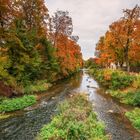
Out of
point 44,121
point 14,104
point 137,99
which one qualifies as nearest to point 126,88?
point 137,99

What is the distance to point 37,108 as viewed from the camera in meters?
24.5

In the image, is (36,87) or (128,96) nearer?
(128,96)

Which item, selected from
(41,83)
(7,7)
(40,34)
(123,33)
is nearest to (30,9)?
(40,34)

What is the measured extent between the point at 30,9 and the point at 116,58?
21.4m

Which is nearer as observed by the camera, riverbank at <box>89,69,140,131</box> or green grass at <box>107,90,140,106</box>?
riverbank at <box>89,69,140,131</box>

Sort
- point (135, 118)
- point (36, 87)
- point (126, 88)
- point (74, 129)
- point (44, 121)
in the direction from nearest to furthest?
1. point (74, 129)
2. point (44, 121)
3. point (135, 118)
4. point (126, 88)
5. point (36, 87)

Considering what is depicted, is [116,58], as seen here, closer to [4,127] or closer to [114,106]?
[114,106]

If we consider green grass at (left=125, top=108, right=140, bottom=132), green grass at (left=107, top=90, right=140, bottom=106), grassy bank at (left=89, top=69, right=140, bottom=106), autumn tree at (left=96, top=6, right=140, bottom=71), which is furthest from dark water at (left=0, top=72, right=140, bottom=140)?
autumn tree at (left=96, top=6, right=140, bottom=71)

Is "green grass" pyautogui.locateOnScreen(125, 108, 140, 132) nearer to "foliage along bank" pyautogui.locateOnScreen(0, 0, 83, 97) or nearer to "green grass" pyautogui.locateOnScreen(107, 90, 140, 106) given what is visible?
"green grass" pyautogui.locateOnScreen(107, 90, 140, 106)

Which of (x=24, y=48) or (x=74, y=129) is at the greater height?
(x=24, y=48)

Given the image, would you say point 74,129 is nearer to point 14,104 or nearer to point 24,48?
point 14,104

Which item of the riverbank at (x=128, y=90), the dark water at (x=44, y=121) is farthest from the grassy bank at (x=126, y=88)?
the dark water at (x=44, y=121)

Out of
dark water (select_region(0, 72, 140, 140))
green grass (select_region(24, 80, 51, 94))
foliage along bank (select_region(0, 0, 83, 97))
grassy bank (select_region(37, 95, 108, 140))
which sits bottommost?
dark water (select_region(0, 72, 140, 140))

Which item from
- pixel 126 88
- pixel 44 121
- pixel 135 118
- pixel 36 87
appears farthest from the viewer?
pixel 36 87
